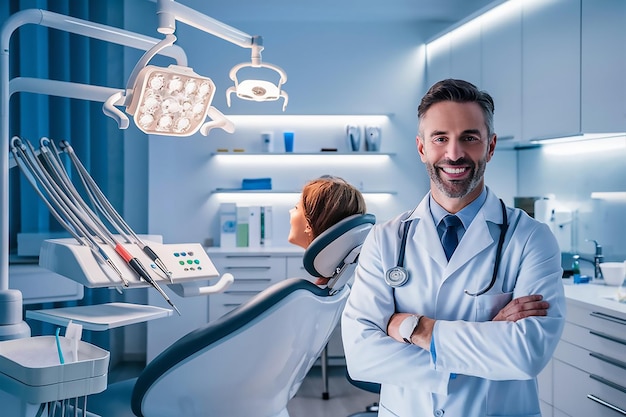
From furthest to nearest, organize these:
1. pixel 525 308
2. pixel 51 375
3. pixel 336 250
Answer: pixel 336 250
pixel 525 308
pixel 51 375

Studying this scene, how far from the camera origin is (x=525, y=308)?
4.34 ft

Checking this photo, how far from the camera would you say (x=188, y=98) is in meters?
1.73

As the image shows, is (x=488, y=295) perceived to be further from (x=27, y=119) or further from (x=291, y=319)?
(x=27, y=119)

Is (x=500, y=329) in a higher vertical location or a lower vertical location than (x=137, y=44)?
lower

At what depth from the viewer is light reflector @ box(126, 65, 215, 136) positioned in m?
1.60

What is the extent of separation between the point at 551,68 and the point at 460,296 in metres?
2.22

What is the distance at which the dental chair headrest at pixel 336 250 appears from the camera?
5.98ft

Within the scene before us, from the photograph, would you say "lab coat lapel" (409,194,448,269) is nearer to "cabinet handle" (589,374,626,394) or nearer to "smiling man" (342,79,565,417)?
"smiling man" (342,79,565,417)

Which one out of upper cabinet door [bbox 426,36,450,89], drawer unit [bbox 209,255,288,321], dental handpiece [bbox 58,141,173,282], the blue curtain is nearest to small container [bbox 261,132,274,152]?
drawer unit [bbox 209,255,288,321]

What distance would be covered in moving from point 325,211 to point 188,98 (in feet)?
2.13

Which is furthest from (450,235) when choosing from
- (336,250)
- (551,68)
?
(551,68)

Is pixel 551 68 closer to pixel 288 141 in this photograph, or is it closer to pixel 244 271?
pixel 288 141

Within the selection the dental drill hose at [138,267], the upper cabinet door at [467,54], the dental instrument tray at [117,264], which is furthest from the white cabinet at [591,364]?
the upper cabinet door at [467,54]

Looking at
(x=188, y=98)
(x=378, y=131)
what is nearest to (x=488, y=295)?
(x=188, y=98)
